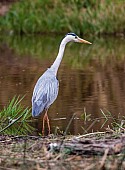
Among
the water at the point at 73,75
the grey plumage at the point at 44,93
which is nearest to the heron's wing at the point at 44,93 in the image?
the grey plumage at the point at 44,93

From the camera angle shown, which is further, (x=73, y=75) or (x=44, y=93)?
(x=73, y=75)

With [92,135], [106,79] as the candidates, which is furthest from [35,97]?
[106,79]

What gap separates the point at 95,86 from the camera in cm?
1137

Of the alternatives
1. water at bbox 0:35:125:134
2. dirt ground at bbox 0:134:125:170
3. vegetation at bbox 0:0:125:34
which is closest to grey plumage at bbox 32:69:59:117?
water at bbox 0:35:125:134

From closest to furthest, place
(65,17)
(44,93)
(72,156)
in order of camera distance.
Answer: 1. (72,156)
2. (44,93)
3. (65,17)

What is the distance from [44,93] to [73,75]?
15.5 feet

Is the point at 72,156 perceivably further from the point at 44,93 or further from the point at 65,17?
the point at 65,17

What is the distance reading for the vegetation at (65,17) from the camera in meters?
20.6

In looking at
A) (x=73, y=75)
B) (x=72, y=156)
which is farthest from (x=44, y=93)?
(x=73, y=75)

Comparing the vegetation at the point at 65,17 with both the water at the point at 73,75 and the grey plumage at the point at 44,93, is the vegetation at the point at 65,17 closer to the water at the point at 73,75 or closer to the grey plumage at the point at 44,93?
the water at the point at 73,75

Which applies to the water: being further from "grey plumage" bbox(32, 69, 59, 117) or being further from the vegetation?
the vegetation

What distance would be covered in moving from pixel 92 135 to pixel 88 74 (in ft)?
23.2

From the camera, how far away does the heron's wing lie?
7.91 meters

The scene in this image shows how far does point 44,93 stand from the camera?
8.11 m
